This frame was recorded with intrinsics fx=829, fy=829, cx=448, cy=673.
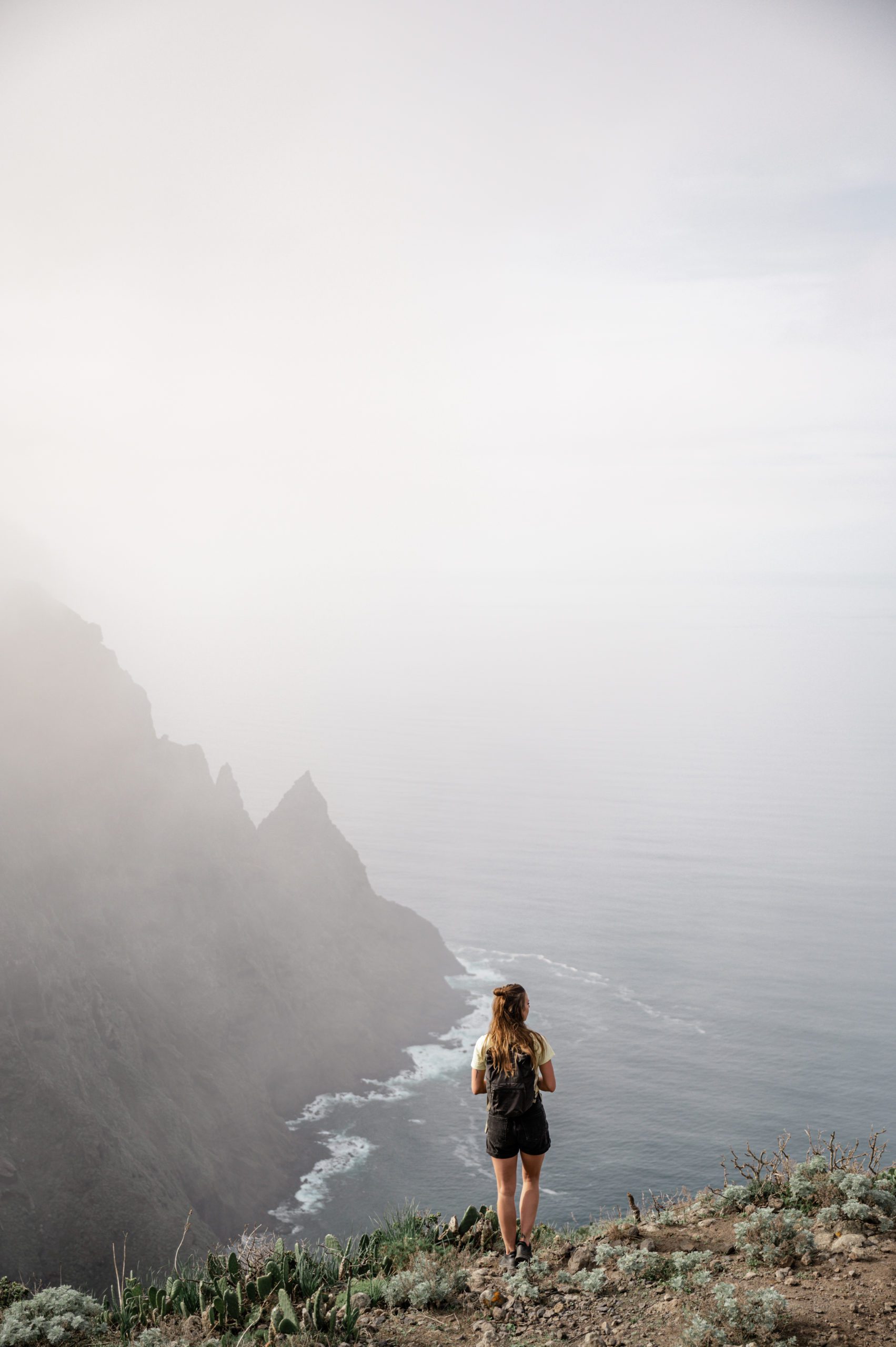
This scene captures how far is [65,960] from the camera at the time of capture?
55.8 metres

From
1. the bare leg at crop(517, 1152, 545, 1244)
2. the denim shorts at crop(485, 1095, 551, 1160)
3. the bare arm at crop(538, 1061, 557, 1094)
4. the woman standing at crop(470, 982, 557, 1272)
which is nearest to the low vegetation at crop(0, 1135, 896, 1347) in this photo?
the bare leg at crop(517, 1152, 545, 1244)

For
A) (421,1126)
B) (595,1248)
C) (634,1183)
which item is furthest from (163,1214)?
(595,1248)

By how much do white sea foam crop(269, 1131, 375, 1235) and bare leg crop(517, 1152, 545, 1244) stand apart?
174 feet

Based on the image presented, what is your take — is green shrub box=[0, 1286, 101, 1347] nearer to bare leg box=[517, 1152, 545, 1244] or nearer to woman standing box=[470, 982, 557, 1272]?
bare leg box=[517, 1152, 545, 1244]

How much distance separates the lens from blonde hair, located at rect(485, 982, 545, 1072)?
8203 mm

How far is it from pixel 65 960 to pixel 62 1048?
6306mm

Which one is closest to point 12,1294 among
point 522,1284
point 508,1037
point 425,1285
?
point 425,1285

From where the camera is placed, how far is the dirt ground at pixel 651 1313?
7.22 m

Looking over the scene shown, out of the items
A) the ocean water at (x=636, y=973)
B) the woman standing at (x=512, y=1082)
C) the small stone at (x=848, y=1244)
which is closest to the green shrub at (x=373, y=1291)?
the woman standing at (x=512, y=1082)

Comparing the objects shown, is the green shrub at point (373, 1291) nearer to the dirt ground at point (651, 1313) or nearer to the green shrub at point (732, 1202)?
the dirt ground at point (651, 1313)

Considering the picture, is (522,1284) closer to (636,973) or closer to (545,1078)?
(545,1078)

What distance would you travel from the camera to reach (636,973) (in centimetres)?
9025

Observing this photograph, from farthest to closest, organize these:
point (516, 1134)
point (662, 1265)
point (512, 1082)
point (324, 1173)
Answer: point (324, 1173), point (662, 1265), point (516, 1134), point (512, 1082)

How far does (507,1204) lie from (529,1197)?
0.80 ft
